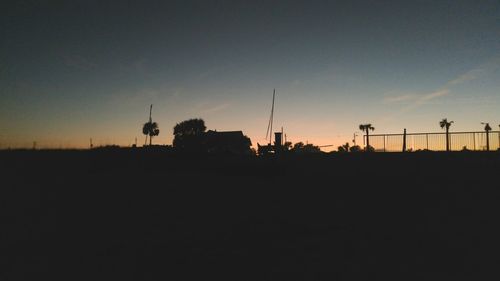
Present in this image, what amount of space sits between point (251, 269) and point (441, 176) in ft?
39.1

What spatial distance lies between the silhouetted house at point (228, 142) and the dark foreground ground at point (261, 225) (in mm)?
34920

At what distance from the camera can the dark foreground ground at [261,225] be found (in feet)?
16.3

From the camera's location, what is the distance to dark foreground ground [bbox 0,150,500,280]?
4.97 meters

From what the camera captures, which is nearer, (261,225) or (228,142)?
(261,225)

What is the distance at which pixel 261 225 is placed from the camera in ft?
24.5

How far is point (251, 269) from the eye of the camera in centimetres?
493

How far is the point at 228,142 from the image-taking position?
175ft

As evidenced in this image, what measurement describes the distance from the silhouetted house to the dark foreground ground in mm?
34920

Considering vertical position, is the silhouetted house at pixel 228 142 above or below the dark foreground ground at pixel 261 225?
above

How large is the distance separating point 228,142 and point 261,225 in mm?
46246

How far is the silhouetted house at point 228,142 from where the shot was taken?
51.0 metres

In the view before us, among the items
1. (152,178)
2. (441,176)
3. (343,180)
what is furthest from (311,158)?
(152,178)

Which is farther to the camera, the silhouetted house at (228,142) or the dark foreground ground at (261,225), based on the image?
the silhouetted house at (228,142)

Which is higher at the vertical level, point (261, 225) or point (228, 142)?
point (228, 142)
